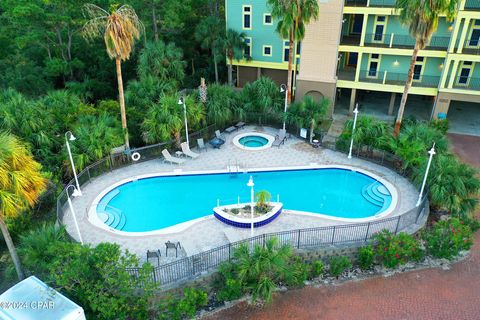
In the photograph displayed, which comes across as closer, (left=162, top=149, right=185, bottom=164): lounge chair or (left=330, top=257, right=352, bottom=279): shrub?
(left=330, top=257, right=352, bottom=279): shrub

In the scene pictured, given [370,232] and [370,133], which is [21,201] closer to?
[370,232]

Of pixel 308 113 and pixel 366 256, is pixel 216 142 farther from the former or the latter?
pixel 366 256

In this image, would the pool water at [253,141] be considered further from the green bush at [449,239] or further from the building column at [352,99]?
the green bush at [449,239]

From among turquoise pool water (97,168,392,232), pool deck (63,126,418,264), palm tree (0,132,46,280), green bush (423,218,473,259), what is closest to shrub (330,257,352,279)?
pool deck (63,126,418,264)

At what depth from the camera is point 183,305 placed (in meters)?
14.2

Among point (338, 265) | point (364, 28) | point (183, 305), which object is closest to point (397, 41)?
A: point (364, 28)

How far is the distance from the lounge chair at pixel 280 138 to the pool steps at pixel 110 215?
11.8m

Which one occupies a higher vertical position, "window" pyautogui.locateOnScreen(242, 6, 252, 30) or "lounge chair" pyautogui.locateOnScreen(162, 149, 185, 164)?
"window" pyautogui.locateOnScreen(242, 6, 252, 30)

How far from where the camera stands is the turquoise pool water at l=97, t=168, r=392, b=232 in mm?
19922

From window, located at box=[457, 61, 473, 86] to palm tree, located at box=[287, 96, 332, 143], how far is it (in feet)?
37.4

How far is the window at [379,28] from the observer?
1177 inches

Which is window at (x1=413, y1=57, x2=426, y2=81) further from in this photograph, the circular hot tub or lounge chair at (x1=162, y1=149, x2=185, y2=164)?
lounge chair at (x1=162, y1=149, x2=185, y2=164)

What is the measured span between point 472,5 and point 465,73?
5.36 m

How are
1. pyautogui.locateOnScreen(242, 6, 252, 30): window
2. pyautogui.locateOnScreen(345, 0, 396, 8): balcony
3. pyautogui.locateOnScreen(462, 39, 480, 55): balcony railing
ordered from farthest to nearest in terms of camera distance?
pyautogui.locateOnScreen(242, 6, 252, 30): window, pyautogui.locateOnScreen(345, 0, 396, 8): balcony, pyautogui.locateOnScreen(462, 39, 480, 55): balcony railing
